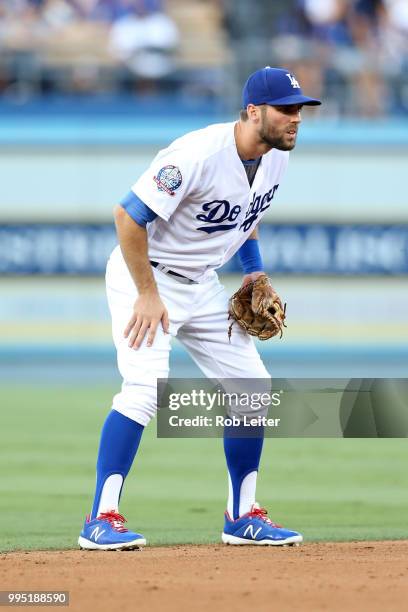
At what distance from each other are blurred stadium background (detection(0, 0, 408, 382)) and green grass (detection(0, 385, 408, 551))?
4.49m

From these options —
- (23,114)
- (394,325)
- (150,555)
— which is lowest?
(394,325)

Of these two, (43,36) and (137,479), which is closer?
(137,479)

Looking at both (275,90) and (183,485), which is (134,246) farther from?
(183,485)

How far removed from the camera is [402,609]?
442cm

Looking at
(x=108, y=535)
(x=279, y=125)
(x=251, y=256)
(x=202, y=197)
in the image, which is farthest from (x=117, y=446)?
(x=279, y=125)

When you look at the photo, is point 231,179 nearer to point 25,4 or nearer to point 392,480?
point 392,480

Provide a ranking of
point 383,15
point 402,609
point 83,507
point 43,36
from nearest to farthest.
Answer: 1. point 402,609
2. point 83,507
3. point 43,36
4. point 383,15

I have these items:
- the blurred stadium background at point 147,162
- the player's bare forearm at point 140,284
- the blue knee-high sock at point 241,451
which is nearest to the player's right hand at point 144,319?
the player's bare forearm at point 140,284

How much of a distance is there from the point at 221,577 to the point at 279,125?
199 centimetres

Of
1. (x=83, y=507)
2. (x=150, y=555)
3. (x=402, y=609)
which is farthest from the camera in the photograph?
(x=83, y=507)

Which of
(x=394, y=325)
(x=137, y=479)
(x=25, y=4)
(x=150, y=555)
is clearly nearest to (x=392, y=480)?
(x=137, y=479)

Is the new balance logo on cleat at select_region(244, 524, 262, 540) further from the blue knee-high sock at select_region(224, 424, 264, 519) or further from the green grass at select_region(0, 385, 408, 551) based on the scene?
the green grass at select_region(0, 385, 408, 551)

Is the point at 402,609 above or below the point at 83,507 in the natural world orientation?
above

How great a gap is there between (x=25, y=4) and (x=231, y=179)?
1153 cm
